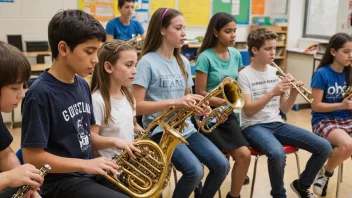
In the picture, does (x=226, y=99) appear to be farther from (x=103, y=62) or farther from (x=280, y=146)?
(x=103, y=62)

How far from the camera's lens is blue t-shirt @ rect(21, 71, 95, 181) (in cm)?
149

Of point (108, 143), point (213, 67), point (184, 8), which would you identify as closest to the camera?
point (108, 143)

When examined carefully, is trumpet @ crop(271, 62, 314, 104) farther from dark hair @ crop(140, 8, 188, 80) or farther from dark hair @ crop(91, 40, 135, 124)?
dark hair @ crop(91, 40, 135, 124)

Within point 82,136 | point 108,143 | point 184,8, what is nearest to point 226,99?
point 108,143

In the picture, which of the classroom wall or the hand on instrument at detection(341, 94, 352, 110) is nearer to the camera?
the hand on instrument at detection(341, 94, 352, 110)

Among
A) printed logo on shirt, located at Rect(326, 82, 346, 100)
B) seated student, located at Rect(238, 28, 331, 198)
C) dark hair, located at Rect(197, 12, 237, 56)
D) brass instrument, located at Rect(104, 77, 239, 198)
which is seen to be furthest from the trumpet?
brass instrument, located at Rect(104, 77, 239, 198)

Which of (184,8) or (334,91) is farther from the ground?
(184,8)

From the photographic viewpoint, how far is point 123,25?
4.46 meters

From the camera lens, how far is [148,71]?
2.28m

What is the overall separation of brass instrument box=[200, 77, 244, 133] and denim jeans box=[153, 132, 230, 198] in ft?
0.35

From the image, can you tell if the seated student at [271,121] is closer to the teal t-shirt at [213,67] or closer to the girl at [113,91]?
the teal t-shirt at [213,67]

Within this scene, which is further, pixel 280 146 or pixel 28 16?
pixel 28 16

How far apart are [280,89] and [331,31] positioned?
4536 millimetres

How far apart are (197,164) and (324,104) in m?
1.19
